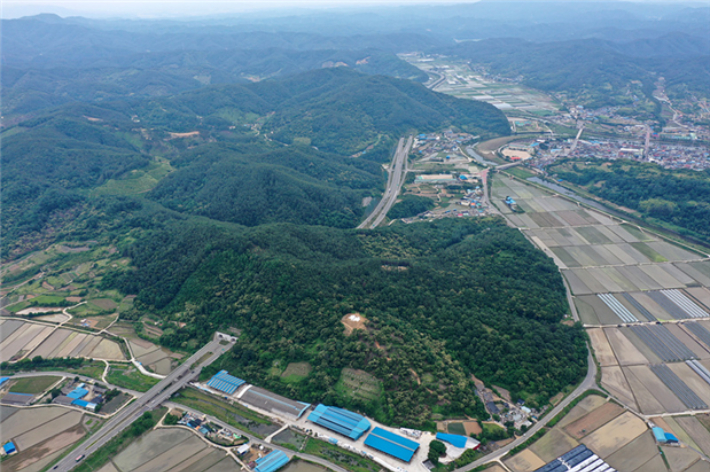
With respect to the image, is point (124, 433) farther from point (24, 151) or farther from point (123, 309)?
point (24, 151)

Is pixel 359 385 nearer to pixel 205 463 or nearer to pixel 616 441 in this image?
pixel 205 463

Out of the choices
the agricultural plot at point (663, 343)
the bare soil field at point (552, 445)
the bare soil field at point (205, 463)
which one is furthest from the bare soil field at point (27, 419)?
the agricultural plot at point (663, 343)

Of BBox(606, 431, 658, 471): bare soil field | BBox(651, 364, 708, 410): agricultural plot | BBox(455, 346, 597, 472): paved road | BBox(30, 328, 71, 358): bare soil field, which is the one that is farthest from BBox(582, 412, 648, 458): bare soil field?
BBox(30, 328, 71, 358): bare soil field

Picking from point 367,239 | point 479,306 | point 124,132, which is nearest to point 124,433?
point 479,306

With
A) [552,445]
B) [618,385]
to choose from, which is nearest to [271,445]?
[552,445]

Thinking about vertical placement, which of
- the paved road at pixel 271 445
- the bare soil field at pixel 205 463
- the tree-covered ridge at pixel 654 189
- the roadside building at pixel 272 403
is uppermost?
the tree-covered ridge at pixel 654 189

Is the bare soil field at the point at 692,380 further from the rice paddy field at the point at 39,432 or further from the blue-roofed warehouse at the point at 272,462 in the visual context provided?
the rice paddy field at the point at 39,432

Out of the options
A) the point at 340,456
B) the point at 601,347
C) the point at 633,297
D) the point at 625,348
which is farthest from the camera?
the point at 633,297

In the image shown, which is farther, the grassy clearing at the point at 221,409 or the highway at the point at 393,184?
the highway at the point at 393,184
